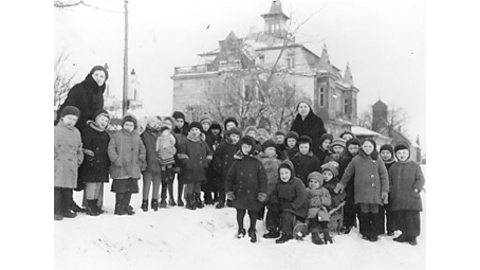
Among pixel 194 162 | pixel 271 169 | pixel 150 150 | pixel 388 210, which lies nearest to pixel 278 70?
pixel 271 169

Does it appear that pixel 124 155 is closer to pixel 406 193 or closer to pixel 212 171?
pixel 212 171

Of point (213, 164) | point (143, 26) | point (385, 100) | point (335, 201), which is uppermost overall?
point (143, 26)

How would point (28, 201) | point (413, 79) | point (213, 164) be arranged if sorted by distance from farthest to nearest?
1. point (213, 164)
2. point (413, 79)
3. point (28, 201)

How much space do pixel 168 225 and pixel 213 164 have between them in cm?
102

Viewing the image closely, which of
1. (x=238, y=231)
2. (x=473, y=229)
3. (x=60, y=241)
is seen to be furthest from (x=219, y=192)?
(x=473, y=229)

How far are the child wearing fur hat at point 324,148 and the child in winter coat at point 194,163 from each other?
51.1 inches

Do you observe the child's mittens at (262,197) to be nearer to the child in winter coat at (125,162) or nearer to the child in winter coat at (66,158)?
the child in winter coat at (125,162)

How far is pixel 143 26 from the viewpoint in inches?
226

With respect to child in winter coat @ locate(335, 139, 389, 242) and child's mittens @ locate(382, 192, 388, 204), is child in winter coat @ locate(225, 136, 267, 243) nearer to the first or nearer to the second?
child in winter coat @ locate(335, 139, 389, 242)

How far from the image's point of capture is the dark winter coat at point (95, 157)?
17.2 feet

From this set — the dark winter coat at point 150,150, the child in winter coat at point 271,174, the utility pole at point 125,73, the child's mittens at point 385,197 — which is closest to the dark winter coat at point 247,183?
the child in winter coat at point 271,174

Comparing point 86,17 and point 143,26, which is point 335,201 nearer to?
point 143,26

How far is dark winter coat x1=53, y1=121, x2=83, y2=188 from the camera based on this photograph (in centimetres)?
504

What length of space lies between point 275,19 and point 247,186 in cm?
194
